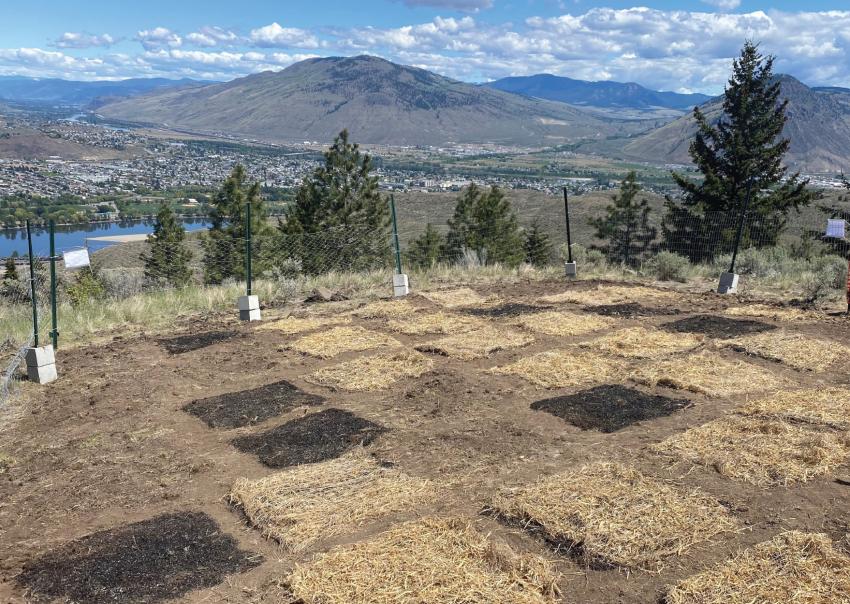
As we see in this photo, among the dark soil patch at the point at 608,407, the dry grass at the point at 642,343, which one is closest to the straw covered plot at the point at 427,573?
the dark soil patch at the point at 608,407

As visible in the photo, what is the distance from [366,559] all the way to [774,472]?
10.9ft

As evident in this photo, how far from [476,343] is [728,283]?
6437 mm

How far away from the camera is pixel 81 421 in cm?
708

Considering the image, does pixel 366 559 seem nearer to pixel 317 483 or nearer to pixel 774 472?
pixel 317 483

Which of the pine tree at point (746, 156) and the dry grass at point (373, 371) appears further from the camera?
the pine tree at point (746, 156)

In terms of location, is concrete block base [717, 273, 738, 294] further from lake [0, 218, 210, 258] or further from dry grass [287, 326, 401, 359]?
lake [0, 218, 210, 258]

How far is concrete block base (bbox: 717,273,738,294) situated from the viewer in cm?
1332

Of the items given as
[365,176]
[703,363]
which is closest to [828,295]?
[703,363]

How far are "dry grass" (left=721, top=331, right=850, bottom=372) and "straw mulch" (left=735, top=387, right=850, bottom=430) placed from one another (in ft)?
3.55

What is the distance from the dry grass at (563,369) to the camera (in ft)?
26.1

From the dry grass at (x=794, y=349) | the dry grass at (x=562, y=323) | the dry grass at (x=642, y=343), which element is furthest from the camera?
the dry grass at (x=562, y=323)

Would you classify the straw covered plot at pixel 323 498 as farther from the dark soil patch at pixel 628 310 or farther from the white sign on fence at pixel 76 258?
the dark soil patch at pixel 628 310

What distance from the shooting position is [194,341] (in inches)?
396

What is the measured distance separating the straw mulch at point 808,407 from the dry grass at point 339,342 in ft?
15.3
